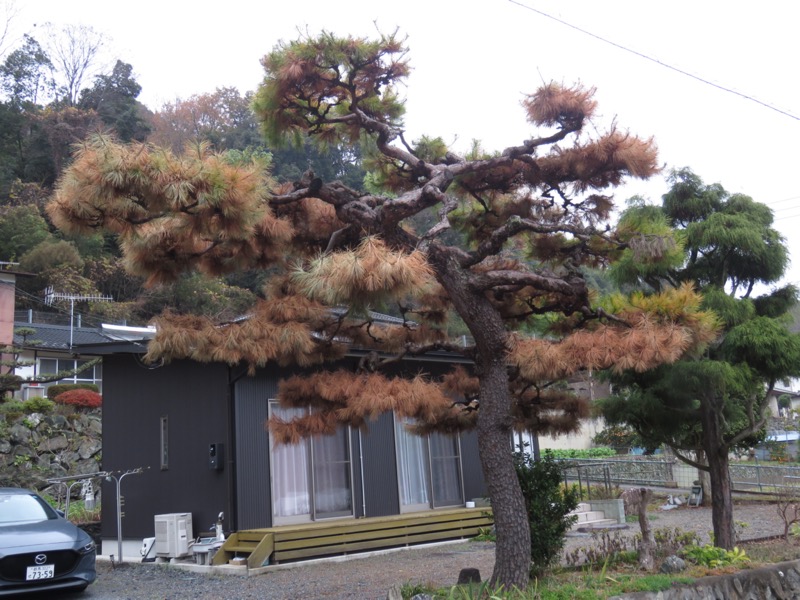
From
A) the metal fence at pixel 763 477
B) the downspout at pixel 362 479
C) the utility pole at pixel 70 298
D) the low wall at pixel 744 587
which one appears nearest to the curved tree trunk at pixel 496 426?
the low wall at pixel 744 587

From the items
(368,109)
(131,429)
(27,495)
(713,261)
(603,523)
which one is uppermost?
(368,109)

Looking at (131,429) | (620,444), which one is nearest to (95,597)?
(131,429)

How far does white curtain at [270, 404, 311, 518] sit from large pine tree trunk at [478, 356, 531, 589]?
4595mm

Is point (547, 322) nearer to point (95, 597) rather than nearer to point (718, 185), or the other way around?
point (718, 185)

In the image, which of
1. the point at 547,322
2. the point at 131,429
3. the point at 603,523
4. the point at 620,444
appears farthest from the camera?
the point at 620,444

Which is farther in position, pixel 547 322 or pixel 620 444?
pixel 620 444

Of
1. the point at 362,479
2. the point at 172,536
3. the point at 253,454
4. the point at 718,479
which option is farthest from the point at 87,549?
the point at 718,479

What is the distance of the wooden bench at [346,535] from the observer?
918 cm

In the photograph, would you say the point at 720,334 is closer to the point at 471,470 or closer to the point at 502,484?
the point at 502,484

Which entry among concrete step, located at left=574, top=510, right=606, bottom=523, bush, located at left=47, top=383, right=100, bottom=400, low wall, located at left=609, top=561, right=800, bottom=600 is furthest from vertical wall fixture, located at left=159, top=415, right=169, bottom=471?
bush, located at left=47, top=383, right=100, bottom=400

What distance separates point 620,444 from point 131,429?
72.3 ft

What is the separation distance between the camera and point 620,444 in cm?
2889

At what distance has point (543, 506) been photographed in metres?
6.93

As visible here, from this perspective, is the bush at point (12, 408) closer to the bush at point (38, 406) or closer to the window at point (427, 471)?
the bush at point (38, 406)
